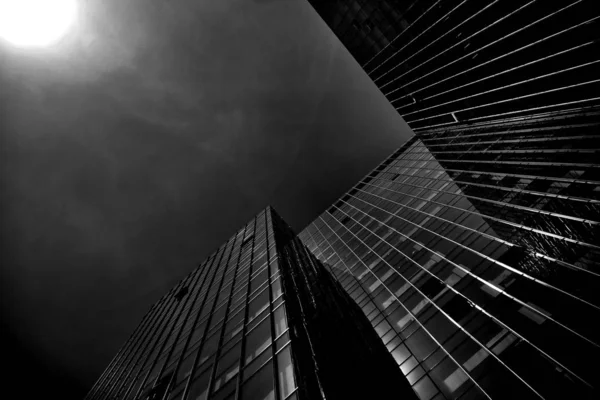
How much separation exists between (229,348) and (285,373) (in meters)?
5.33

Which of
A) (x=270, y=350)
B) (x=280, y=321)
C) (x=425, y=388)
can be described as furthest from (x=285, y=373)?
(x=425, y=388)

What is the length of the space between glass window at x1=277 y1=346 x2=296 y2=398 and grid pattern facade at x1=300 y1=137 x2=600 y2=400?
313 inches

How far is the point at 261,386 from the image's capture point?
1058 centimetres

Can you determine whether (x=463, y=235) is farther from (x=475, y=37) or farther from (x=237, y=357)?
(x=475, y=37)

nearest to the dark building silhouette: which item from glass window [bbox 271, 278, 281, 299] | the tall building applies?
the tall building

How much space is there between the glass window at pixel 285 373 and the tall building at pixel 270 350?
35 millimetres

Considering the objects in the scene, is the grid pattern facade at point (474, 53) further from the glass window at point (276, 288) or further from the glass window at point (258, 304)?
the glass window at point (258, 304)

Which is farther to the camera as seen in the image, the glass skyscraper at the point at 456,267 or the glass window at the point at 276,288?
the glass window at the point at 276,288

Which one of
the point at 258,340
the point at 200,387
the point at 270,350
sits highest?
the point at 200,387

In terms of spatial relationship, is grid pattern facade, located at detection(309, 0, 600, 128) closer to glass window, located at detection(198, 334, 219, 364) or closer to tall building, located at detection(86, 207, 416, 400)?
tall building, located at detection(86, 207, 416, 400)

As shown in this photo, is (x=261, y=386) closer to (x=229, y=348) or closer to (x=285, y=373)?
(x=285, y=373)

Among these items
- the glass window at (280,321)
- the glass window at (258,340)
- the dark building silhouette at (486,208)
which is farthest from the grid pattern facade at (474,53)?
the glass window at (258,340)

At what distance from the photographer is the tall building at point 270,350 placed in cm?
1088

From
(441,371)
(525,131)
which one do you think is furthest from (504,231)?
(525,131)
